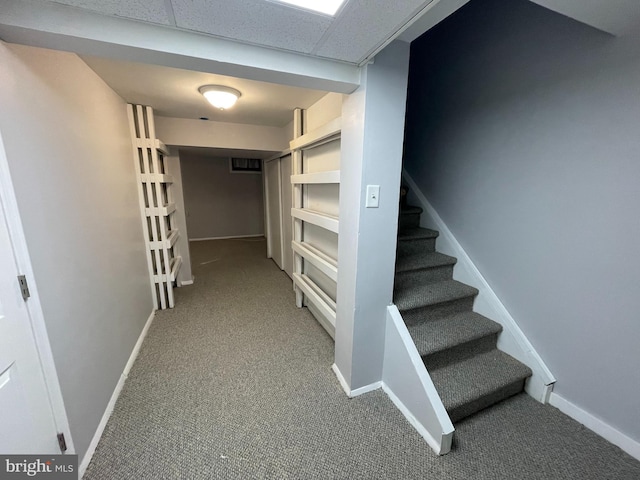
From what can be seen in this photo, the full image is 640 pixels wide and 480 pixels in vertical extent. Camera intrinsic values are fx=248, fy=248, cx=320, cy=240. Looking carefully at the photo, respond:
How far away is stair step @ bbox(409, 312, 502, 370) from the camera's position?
1.59 meters

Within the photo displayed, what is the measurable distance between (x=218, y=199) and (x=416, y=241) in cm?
555

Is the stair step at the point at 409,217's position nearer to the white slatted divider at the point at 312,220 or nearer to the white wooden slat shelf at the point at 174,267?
the white slatted divider at the point at 312,220

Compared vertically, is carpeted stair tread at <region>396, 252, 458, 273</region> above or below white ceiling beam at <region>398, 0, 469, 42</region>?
below

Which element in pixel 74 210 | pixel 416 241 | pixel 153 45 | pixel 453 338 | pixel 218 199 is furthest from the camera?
pixel 218 199

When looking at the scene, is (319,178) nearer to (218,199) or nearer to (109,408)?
(109,408)

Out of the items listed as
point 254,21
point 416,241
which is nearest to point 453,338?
point 416,241

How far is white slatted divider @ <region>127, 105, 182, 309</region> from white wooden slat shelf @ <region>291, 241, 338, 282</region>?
1.42 metres

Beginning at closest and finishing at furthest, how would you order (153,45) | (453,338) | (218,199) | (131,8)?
(131,8), (153,45), (453,338), (218,199)

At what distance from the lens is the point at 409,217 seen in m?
2.36

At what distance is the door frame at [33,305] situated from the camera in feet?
3.00

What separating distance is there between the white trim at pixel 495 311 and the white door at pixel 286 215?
68.0 inches

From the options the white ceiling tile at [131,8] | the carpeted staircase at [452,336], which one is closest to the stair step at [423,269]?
the carpeted staircase at [452,336]

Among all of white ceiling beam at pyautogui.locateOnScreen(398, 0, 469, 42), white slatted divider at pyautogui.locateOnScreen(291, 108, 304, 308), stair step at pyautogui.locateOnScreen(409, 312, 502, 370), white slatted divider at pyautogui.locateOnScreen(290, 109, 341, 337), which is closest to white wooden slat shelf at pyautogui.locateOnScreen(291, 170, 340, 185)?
white slatted divider at pyautogui.locateOnScreen(290, 109, 341, 337)

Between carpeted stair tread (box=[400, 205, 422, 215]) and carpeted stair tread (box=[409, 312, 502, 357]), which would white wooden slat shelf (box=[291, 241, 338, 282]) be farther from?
carpeted stair tread (box=[400, 205, 422, 215])
